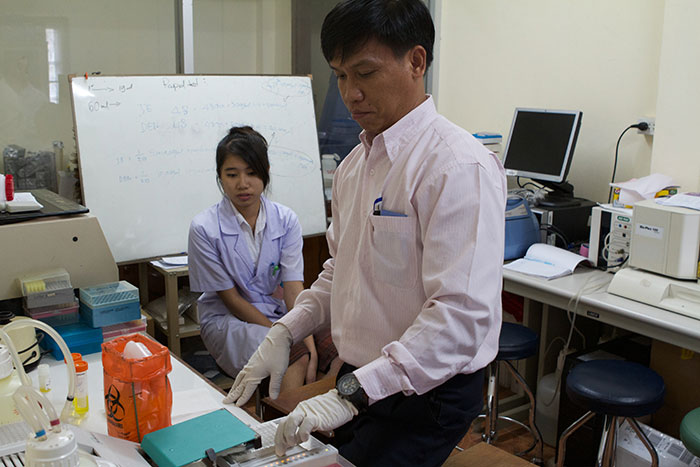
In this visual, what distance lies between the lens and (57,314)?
165cm

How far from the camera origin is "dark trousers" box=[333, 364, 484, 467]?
4.07 ft

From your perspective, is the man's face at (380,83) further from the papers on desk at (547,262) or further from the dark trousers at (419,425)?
the papers on desk at (547,262)

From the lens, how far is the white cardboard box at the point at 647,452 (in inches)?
86.2

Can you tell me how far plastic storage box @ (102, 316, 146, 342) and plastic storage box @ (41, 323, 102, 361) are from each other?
4 cm

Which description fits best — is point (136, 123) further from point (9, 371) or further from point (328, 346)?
point (9, 371)

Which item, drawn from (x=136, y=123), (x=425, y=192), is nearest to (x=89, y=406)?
(x=425, y=192)

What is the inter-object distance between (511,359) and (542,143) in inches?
42.0

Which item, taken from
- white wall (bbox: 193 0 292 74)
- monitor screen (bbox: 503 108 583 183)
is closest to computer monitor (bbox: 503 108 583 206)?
monitor screen (bbox: 503 108 583 183)

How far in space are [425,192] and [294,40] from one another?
2745mm

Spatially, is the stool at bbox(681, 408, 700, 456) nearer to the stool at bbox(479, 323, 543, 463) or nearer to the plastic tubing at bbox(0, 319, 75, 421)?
the stool at bbox(479, 323, 543, 463)

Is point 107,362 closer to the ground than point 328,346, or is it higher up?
higher up

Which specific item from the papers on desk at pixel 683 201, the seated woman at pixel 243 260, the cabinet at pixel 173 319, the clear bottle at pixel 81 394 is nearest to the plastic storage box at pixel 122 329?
the clear bottle at pixel 81 394

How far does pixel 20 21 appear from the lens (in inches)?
117

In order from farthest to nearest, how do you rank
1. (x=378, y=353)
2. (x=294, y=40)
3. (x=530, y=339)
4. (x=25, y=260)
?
(x=294, y=40) → (x=530, y=339) → (x=25, y=260) → (x=378, y=353)
